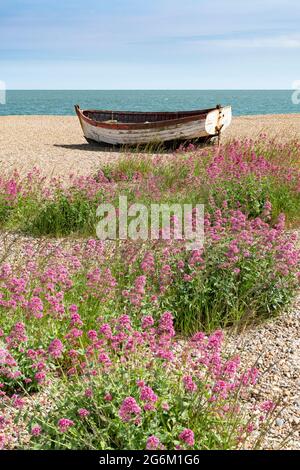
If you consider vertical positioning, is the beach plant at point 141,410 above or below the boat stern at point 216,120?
below

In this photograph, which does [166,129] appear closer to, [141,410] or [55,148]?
[55,148]

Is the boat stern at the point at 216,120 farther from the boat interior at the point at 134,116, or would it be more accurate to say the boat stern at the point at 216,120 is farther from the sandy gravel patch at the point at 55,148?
the boat interior at the point at 134,116

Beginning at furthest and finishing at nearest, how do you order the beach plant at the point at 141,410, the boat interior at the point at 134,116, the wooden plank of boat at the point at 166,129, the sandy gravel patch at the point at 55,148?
1. the boat interior at the point at 134,116
2. the wooden plank of boat at the point at 166,129
3. the sandy gravel patch at the point at 55,148
4. the beach plant at the point at 141,410

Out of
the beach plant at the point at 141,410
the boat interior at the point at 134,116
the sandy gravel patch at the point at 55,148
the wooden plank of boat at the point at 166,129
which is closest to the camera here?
the beach plant at the point at 141,410

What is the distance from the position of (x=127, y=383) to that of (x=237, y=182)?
6.17 meters

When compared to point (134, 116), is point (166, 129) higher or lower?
lower

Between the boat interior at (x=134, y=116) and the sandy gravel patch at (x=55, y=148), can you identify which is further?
the boat interior at (x=134, y=116)

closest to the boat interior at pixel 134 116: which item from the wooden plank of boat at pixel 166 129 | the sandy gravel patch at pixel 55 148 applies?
the sandy gravel patch at pixel 55 148

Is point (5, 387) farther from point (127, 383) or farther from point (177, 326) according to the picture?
point (177, 326)

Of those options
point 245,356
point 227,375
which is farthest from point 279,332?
point 227,375

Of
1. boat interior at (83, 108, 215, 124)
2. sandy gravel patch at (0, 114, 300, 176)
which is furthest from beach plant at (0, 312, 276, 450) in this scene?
boat interior at (83, 108, 215, 124)

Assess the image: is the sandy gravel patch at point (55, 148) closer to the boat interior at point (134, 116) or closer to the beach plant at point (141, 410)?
the boat interior at point (134, 116)

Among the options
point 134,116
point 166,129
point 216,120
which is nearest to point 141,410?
point 166,129

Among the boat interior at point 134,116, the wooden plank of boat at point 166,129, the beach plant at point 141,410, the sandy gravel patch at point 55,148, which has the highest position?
the boat interior at point 134,116
